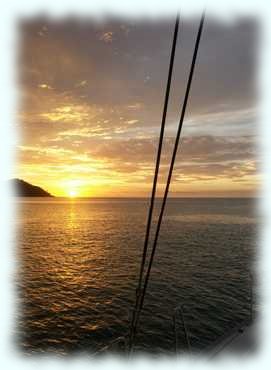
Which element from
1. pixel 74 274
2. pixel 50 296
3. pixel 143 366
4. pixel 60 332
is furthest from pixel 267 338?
pixel 74 274

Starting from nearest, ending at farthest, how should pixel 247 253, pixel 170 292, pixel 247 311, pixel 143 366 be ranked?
pixel 143 366
pixel 247 311
pixel 170 292
pixel 247 253

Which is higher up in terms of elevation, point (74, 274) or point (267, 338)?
point (267, 338)

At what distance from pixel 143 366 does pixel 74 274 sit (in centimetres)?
3126

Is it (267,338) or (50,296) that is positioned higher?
(267,338)

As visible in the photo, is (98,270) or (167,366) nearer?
(167,366)

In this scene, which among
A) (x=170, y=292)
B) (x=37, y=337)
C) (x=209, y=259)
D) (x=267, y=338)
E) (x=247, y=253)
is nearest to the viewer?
(x=267, y=338)

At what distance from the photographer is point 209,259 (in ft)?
138

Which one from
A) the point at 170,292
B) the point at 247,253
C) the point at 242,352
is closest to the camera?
the point at 242,352

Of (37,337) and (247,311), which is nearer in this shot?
(37,337)

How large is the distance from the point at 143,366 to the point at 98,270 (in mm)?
32013

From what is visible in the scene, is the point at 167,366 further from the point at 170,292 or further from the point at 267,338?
the point at 170,292

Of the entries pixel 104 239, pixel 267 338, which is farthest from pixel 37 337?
pixel 104 239

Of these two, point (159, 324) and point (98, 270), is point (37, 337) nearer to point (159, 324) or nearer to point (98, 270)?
point (159, 324)

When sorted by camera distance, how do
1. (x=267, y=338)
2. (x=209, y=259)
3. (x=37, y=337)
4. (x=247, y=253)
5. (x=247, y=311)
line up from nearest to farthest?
1. (x=267, y=338)
2. (x=37, y=337)
3. (x=247, y=311)
4. (x=209, y=259)
5. (x=247, y=253)
